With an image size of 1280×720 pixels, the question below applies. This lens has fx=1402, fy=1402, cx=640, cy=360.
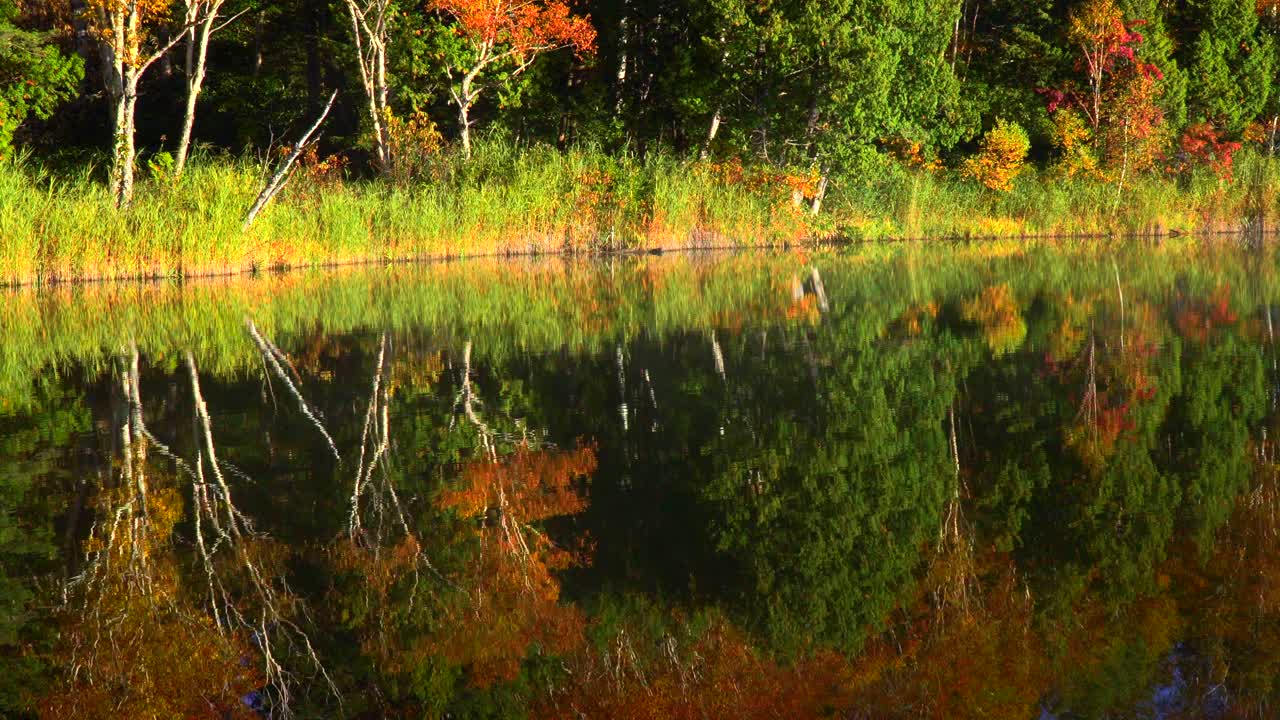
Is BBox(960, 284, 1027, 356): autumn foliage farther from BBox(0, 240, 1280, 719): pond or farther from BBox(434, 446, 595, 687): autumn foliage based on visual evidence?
BBox(434, 446, 595, 687): autumn foliage

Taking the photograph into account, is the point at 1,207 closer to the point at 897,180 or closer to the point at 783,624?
the point at 783,624

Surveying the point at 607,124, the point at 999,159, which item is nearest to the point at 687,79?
the point at 607,124

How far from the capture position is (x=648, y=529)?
5.29m

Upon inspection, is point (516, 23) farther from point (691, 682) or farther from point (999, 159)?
point (691, 682)

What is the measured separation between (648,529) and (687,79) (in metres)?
27.8

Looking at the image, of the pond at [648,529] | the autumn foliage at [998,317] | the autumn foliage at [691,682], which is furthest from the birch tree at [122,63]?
the autumn foliage at [691,682]

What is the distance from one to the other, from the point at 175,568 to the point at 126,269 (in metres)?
15.9

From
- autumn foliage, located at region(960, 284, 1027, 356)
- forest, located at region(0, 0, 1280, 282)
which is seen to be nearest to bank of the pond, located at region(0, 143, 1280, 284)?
forest, located at region(0, 0, 1280, 282)

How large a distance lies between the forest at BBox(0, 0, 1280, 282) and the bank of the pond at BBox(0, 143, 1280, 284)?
2.3 inches

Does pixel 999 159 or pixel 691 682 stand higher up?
pixel 999 159

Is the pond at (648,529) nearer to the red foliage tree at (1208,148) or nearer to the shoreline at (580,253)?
the shoreline at (580,253)

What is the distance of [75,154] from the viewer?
29.4 meters

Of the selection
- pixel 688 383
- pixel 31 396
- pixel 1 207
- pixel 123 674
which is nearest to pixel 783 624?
pixel 123 674

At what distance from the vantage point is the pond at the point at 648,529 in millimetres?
3826
